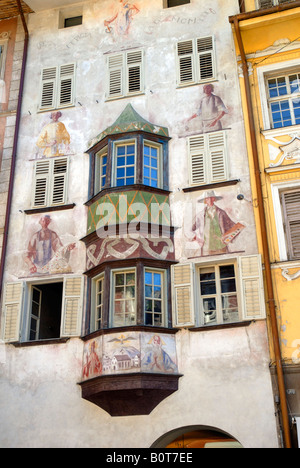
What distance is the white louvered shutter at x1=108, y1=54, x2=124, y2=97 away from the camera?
615 inches

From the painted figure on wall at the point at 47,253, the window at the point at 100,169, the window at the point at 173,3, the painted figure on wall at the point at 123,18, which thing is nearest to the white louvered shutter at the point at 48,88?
the painted figure on wall at the point at 123,18

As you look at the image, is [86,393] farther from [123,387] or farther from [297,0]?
[297,0]

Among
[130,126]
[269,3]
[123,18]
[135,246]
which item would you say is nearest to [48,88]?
[123,18]

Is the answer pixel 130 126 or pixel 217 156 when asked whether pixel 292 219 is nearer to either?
pixel 217 156

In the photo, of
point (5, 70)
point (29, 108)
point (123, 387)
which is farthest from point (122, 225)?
point (5, 70)

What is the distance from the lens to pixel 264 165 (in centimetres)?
1336

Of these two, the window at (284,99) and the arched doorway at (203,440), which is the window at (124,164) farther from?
the arched doorway at (203,440)

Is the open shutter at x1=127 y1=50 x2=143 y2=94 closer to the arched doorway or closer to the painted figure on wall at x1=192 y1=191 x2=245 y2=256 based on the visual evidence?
the painted figure on wall at x1=192 y1=191 x2=245 y2=256

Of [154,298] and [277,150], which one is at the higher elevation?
[277,150]

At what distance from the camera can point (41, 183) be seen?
48.8 ft

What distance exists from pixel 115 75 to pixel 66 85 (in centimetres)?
143

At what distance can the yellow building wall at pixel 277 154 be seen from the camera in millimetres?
11672

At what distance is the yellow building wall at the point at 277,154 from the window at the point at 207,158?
661 millimetres

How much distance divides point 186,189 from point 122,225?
1.77m
